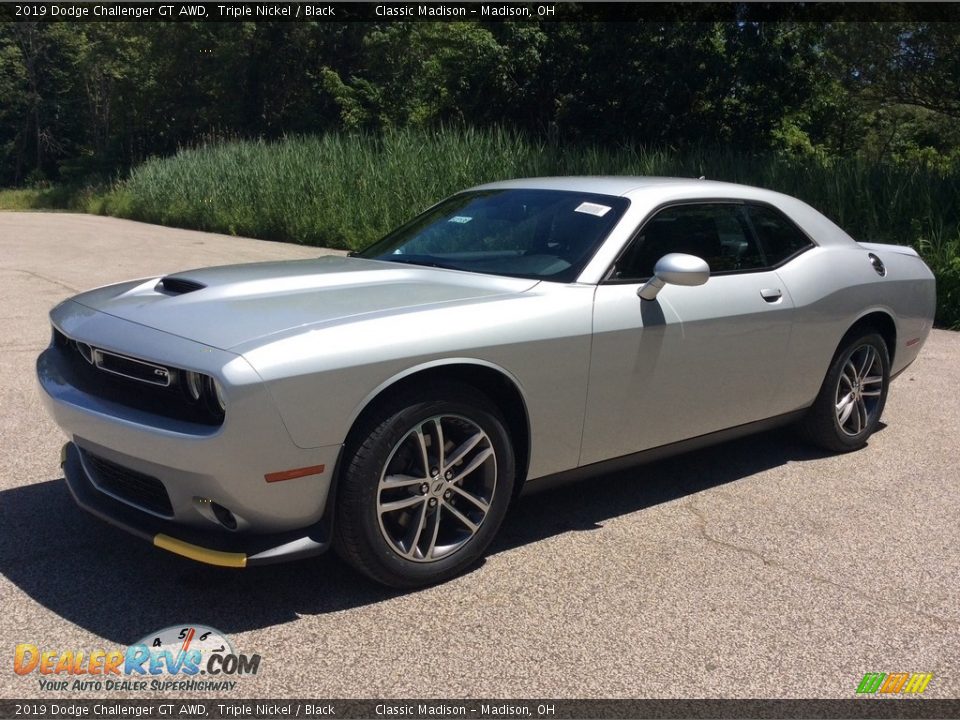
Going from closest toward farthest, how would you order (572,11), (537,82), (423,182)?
(423,182)
(572,11)
(537,82)

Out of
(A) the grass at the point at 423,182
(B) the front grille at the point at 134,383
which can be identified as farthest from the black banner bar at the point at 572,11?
(B) the front grille at the point at 134,383

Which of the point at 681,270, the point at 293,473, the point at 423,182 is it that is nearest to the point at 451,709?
the point at 293,473

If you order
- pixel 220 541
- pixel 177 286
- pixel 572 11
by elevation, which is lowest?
pixel 220 541

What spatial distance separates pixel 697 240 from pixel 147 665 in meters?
3.06

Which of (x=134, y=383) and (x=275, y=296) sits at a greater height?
(x=275, y=296)

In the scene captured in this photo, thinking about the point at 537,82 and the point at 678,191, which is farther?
the point at 537,82

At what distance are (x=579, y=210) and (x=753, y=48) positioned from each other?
22.4 meters

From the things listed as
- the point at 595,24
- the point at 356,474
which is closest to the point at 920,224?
the point at 356,474

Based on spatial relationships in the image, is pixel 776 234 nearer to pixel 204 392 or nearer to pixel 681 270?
pixel 681 270

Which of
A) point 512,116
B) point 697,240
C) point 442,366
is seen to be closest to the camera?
point 442,366

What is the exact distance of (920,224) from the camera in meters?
11.2

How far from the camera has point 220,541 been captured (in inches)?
126

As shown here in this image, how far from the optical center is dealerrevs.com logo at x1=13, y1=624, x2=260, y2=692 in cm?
292

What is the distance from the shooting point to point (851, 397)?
5496mm
